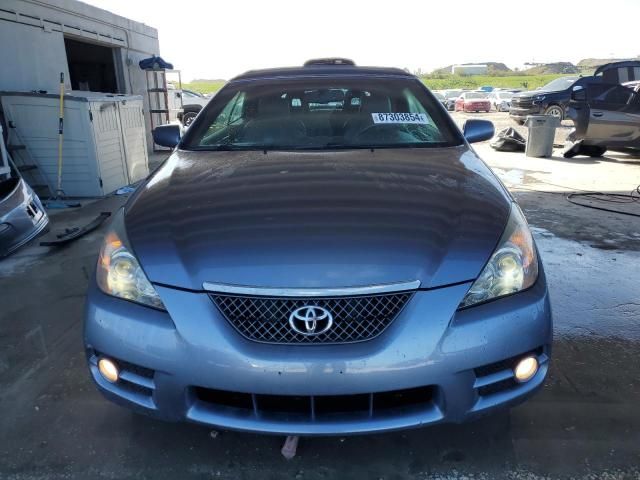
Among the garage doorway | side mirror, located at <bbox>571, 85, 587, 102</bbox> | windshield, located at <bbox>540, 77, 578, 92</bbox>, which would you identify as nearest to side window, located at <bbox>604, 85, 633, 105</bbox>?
side mirror, located at <bbox>571, 85, 587, 102</bbox>

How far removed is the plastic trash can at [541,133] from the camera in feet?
29.9

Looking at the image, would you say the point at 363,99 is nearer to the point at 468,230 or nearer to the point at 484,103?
the point at 468,230

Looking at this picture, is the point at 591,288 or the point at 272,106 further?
the point at 591,288

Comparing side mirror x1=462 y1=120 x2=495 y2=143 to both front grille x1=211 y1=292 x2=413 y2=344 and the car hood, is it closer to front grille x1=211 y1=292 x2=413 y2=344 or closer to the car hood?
the car hood

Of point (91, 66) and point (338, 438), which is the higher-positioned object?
point (91, 66)

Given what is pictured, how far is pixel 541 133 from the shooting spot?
30.0 ft

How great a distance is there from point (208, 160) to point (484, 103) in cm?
2740

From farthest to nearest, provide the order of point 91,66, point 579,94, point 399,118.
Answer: point 91,66 < point 579,94 < point 399,118

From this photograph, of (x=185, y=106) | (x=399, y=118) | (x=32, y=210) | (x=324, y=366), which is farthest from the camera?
(x=185, y=106)

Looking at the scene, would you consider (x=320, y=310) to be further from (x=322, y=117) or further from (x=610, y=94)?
(x=610, y=94)

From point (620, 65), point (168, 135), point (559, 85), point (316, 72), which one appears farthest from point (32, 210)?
point (559, 85)

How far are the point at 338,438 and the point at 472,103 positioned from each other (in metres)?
27.6

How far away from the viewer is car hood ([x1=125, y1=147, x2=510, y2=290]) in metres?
1.52

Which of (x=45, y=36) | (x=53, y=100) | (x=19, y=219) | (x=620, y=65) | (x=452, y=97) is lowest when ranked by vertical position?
(x=19, y=219)
